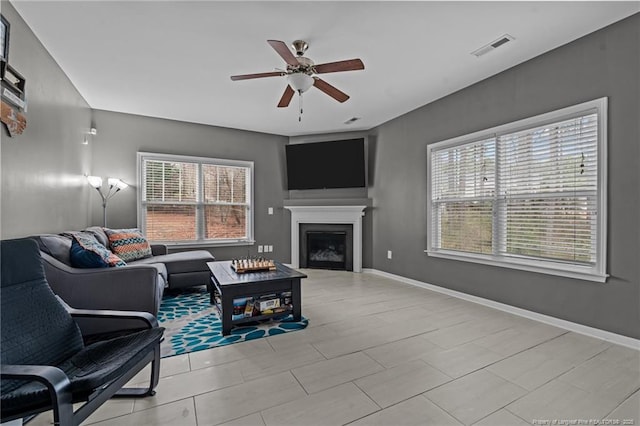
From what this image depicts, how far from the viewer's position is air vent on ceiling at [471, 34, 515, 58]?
270cm

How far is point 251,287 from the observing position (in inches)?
109

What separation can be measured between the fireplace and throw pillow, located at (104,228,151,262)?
2715 millimetres

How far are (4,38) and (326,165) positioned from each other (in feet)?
13.9

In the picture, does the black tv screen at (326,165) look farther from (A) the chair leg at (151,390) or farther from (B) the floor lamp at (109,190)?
(A) the chair leg at (151,390)

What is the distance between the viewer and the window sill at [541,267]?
2641 mm

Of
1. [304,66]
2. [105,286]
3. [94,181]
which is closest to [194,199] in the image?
[94,181]

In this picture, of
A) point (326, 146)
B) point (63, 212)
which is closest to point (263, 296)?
point (63, 212)

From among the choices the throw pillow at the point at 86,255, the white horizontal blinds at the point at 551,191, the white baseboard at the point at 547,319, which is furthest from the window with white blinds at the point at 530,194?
the throw pillow at the point at 86,255

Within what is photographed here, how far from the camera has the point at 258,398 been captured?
5.82 feet

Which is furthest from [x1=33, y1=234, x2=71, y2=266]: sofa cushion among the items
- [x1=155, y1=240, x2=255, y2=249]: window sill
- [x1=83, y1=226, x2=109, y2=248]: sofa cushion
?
[x1=155, y1=240, x2=255, y2=249]: window sill

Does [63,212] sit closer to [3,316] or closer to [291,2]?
[3,316]

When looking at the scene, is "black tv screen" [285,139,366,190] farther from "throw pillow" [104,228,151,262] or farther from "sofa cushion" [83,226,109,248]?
"sofa cushion" [83,226,109,248]

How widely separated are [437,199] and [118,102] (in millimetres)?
4642

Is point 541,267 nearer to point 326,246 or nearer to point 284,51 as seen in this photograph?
point 284,51
